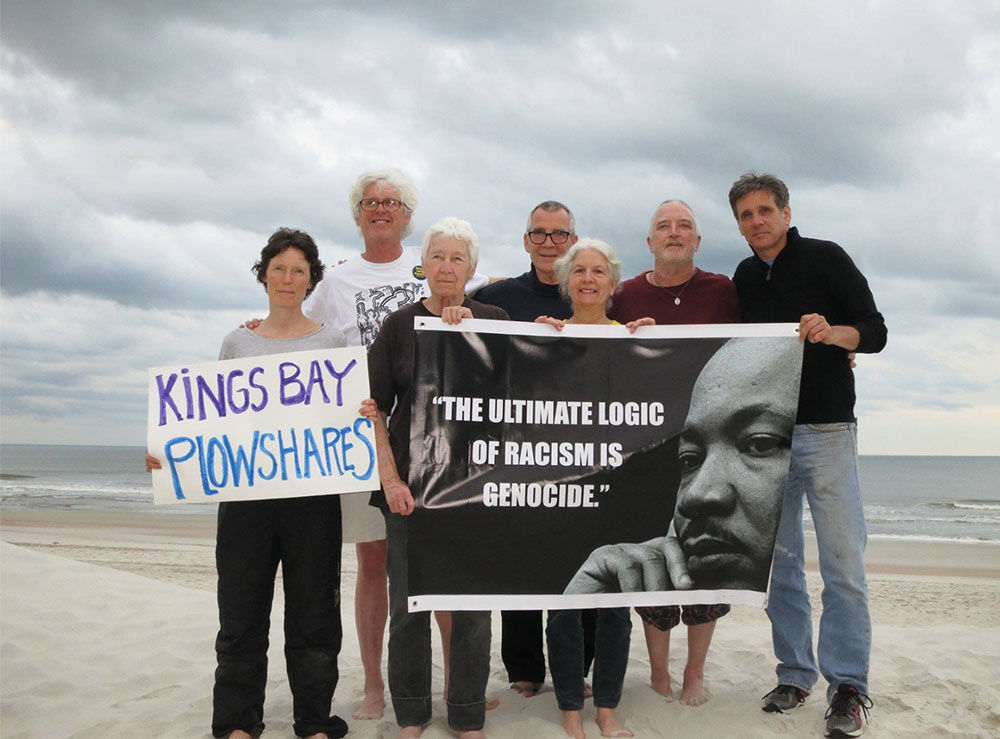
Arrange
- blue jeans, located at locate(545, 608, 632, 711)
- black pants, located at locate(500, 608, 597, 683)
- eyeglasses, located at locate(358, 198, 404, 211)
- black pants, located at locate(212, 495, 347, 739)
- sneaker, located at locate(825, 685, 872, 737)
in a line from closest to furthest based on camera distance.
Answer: black pants, located at locate(212, 495, 347, 739), blue jeans, located at locate(545, 608, 632, 711), sneaker, located at locate(825, 685, 872, 737), eyeglasses, located at locate(358, 198, 404, 211), black pants, located at locate(500, 608, 597, 683)

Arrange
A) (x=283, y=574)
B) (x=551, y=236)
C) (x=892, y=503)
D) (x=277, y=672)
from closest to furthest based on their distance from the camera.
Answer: (x=283, y=574) → (x=551, y=236) → (x=277, y=672) → (x=892, y=503)

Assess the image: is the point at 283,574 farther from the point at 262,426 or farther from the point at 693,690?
the point at 693,690

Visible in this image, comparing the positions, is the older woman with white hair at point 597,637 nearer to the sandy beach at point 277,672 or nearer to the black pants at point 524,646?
the sandy beach at point 277,672

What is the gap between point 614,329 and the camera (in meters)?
3.76

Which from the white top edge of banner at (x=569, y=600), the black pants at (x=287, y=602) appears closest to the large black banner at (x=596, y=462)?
the white top edge of banner at (x=569, y=600)

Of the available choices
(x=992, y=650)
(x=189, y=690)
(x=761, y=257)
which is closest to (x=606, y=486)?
(x=761, y=257)

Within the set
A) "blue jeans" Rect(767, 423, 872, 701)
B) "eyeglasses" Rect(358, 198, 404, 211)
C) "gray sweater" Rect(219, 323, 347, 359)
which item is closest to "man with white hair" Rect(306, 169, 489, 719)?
"eyeglasses" Rect(358, 198, 404, 211)

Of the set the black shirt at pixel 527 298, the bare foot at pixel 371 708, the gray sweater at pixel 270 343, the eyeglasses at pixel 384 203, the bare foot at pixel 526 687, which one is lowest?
the bare foot at pixel 526 687

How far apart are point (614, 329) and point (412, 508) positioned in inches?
48.7

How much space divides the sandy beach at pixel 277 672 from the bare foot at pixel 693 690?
5cm

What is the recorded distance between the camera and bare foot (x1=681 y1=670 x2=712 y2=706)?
4137mm

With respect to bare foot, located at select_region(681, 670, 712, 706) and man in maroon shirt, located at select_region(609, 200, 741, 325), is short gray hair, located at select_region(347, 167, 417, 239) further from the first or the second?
bare foot, located at select_region(681, 670, 712, 706)

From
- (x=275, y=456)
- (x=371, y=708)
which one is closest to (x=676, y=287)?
(x=275, y=456)

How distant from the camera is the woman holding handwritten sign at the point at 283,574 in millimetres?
3504
